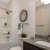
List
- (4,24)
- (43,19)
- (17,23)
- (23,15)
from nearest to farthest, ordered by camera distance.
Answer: (43,19)
(23,15)
(17,23)
(4,24)

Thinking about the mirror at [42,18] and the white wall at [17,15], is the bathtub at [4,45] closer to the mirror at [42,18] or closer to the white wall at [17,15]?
the white wall at [17,15]

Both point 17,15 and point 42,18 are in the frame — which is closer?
point 42,18

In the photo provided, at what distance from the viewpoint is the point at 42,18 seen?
247 centimetres

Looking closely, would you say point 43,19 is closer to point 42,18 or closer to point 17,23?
point 42,18

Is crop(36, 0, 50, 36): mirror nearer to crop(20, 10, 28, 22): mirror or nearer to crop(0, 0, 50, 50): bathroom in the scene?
crop(0, 0, 50, 50): bathroom

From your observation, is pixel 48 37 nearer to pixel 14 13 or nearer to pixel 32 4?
pixel 32 4

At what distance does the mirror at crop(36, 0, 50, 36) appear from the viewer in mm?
2324

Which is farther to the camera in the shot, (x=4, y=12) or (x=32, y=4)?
(x=4, y=12)

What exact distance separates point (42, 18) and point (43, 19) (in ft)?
0.18

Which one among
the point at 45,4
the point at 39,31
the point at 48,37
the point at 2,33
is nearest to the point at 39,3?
the point at 45,4

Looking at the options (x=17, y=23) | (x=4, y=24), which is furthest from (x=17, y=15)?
(x=4, y=24)

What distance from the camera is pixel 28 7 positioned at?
2.98 m

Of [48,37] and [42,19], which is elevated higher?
[42,19]

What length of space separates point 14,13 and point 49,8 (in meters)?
1.56
